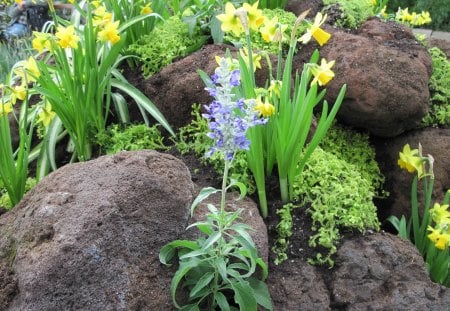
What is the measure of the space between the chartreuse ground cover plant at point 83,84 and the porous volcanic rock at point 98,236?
63 cm

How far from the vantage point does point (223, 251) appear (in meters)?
1.63

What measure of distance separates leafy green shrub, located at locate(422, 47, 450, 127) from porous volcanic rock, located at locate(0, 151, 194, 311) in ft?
5.62

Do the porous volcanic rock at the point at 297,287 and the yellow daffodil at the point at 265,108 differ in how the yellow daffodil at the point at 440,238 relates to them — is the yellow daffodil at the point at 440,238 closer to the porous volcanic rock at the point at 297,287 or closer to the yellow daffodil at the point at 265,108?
the porous volcanic rock at the point at 297,287

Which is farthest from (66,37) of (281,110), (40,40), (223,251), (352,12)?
(352,12)

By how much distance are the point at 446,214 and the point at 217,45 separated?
4.33ft

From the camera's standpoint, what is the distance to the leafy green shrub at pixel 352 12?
3301 mm

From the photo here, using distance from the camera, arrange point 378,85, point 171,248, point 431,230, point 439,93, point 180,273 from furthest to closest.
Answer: point 439,93 < point 378,85 < point 431,230 < point 171,248 < point 180,273

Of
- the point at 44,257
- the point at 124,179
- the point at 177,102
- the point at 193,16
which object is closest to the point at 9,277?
the point at 44,257

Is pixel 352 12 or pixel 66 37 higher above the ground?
pixel 66 37

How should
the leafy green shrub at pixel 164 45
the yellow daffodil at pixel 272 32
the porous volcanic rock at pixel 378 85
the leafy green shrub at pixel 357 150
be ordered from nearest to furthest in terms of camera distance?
1. the yellow daffodil at pixel 272 32
2. the porous volcanic rock at pixel 378 85
3. the leafy green shrub at pixel 357 150
4. the leafy green shrub at pixel 164 45

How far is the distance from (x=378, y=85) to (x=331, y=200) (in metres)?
0.75

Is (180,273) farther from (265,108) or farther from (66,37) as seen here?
(66,37)

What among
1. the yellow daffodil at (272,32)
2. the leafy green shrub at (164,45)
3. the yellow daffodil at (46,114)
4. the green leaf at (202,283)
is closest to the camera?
the green leaf at (202,283)

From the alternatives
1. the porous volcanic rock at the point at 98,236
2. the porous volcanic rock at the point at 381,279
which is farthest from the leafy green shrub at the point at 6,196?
the porous volcanic rock at the point at 381,279
